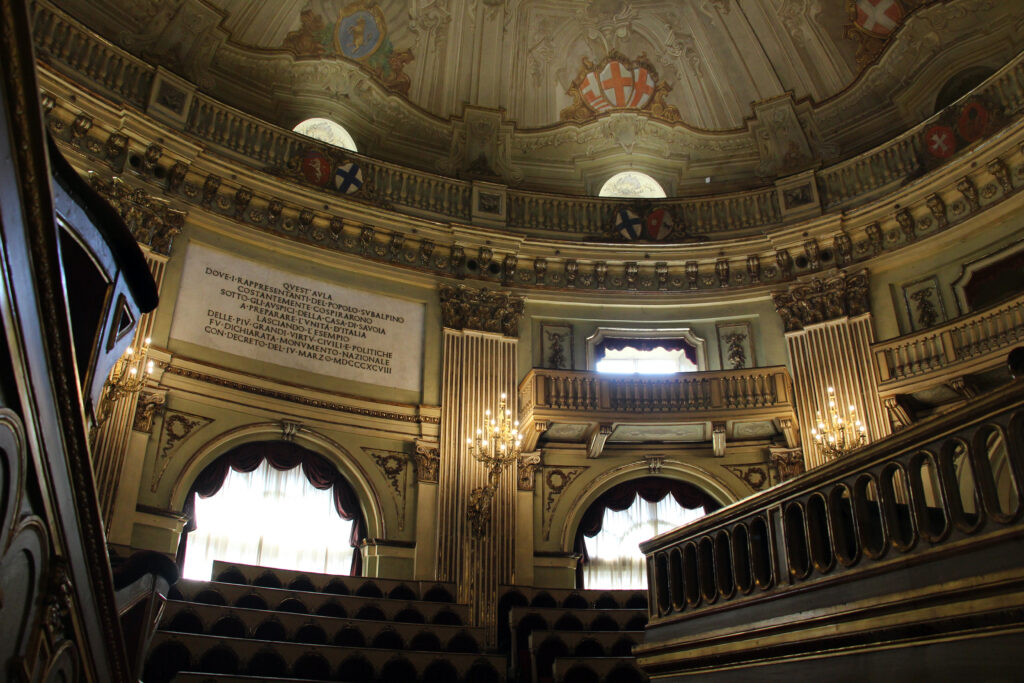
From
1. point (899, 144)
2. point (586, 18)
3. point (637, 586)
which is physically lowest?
point (637, 586)

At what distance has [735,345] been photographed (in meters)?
15.3

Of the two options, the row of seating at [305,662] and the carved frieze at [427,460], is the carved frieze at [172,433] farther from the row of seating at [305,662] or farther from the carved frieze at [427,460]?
the row of seating at [305,662]

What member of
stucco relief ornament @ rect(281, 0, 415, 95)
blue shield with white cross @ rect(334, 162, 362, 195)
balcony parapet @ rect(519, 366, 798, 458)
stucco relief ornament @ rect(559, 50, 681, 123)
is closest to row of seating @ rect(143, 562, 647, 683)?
balcony parapet @ rect(519, 366, 798, 458)

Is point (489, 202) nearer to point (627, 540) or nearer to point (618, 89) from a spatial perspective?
point (618, 89)

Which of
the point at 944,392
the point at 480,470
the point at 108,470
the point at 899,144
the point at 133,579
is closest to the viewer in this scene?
the point at 133,579

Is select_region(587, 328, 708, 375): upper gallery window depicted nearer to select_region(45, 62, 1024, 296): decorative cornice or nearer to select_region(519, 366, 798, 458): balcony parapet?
select_region(45, 62, 1024, 296): decorative cornice

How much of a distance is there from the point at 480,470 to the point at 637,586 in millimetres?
3227

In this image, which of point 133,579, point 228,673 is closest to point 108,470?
point 228,673

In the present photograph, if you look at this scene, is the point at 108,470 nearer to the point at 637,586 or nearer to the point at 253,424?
the point at 253,424

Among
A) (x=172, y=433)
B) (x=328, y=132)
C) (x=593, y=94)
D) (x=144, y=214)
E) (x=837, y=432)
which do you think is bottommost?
(x=172, y=433)

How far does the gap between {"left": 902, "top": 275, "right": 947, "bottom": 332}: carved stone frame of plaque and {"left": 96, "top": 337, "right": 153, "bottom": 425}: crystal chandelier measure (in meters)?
11.3

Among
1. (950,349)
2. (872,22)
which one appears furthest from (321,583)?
(872,22)

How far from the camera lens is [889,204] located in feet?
46.5

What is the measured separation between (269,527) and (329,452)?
1.50 metres
